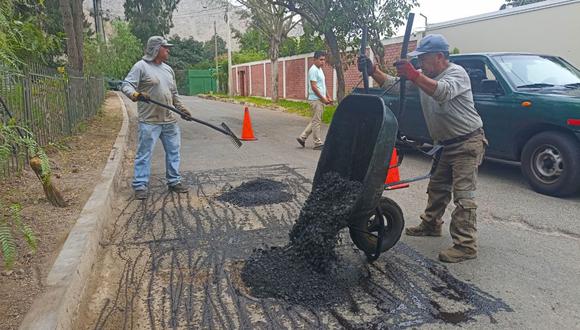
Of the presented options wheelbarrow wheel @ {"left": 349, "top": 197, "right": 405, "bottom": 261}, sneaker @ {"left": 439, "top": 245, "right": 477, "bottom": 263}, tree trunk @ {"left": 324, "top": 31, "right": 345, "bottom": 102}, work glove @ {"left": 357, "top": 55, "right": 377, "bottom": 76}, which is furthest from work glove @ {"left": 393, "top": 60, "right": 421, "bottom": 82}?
tree trunk @ {"left": 324, "top": 31, "right": 345, "bottom": 102}

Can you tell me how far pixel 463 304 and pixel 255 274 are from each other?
147 cm

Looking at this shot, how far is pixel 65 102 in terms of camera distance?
31.4ft

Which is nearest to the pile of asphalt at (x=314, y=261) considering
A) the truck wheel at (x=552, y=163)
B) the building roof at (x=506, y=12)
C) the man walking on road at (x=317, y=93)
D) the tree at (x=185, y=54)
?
the truck wheel at (x=552, y=163)

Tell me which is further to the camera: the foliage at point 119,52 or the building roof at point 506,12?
the foliage at point 119,52

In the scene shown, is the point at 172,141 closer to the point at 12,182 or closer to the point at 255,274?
the point at 12,182

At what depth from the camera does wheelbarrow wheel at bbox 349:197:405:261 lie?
12.2 ft

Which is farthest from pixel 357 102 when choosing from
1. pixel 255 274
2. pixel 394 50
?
pixel 394 50

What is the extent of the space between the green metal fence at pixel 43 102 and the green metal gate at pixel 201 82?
33.8 m

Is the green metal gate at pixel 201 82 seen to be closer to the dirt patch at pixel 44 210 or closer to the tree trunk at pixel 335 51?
the tree trunk at pixel 335 51

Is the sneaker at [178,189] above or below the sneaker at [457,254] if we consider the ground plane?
above

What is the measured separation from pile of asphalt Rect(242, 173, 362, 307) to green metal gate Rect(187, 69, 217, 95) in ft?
141

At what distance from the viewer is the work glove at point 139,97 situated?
5.35m

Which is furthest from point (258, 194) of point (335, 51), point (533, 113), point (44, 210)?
point (335, 51)

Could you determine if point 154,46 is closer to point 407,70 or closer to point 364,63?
point 364,63
